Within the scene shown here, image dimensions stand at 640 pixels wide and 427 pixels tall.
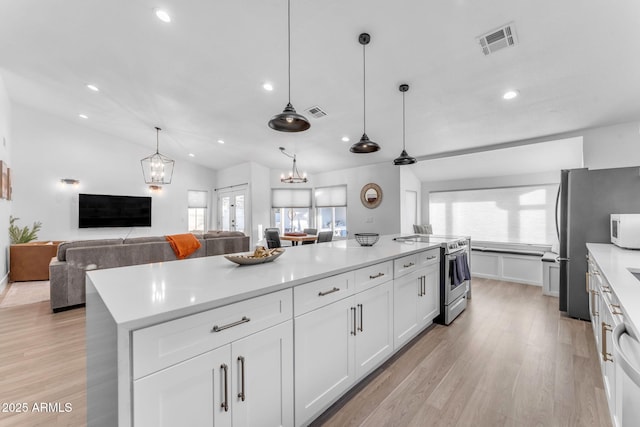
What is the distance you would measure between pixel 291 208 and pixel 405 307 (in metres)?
5.89

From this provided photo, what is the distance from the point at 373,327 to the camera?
199 cm

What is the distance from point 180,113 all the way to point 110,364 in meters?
4.86

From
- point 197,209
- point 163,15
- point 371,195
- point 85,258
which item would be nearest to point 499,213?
point 371,195

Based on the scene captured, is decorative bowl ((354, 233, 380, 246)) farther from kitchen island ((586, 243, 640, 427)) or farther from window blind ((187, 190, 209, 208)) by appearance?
window blind ((187, 190, 209, 208))

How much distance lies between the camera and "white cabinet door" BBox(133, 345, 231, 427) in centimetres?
92

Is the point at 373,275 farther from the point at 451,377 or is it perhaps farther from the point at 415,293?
the point at 451,377

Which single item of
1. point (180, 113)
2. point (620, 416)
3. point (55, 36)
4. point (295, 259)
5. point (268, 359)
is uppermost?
point (55, 36)

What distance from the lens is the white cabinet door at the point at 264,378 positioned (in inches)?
46.1

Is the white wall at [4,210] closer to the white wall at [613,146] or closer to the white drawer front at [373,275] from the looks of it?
the white drawer front at [373,275]

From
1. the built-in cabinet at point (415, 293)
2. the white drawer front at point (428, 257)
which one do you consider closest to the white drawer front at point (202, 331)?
the built-in cabinet at point (415, 293)

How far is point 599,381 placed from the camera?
6.51 ft

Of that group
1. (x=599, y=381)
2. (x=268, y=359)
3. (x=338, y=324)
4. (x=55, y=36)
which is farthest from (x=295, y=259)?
(x=55, y=36)

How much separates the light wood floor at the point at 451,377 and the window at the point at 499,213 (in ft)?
7.10

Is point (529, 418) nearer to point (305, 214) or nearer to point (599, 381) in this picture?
point (599, 381)
